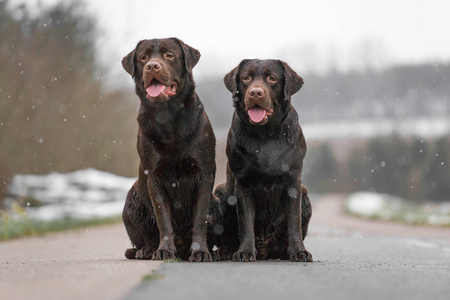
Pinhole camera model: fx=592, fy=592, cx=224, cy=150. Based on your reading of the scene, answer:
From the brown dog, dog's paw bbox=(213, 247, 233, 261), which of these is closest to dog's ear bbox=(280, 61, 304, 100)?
the brown dog

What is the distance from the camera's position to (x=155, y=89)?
5.13 m

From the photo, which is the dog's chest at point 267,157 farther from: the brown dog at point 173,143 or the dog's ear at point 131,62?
the dog's ear at point 131,62

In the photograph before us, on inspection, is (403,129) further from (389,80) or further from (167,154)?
(167,154)

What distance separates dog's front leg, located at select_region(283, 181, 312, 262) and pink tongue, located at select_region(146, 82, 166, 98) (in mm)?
1437

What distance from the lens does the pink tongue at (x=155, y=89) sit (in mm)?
5094

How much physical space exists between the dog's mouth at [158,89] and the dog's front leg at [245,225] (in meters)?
1.06

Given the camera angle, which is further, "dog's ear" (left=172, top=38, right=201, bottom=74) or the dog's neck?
Result: "dog's ear" (left=172, top=38, right=201, bottom=74)

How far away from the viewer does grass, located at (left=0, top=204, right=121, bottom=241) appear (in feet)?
32.4

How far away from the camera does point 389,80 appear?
61.2 metres

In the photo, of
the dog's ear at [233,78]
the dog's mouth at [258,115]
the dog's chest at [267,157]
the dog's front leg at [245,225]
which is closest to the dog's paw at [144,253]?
the dog's front leg at [245,225]

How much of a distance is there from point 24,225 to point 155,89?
636cm

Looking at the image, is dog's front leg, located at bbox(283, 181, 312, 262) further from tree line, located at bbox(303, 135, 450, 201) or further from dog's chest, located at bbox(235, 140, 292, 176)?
tree line, located at bbox(303, 135, 450, 201)

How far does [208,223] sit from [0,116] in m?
7.93

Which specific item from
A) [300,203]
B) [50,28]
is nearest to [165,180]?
[300,203]
